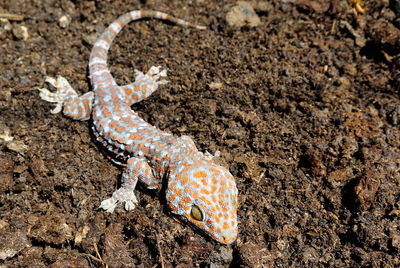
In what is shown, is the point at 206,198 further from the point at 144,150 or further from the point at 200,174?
the point at 144,150

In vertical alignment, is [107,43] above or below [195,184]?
above

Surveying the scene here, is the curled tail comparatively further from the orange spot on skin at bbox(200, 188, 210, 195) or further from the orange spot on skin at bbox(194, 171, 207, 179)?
the orange spot on skin at bbox(200, 188, 210, 195)

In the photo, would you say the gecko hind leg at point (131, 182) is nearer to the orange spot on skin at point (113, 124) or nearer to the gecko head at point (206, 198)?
the gecko head at point (206, 198)

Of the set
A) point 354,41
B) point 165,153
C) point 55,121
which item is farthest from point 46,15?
point 354,41

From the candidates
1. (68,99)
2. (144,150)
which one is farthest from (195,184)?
(68,99)

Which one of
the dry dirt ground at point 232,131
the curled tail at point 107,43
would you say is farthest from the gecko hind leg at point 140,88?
the curled tail at point 107,43

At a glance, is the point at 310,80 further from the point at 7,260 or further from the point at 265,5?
the point at 7,260
